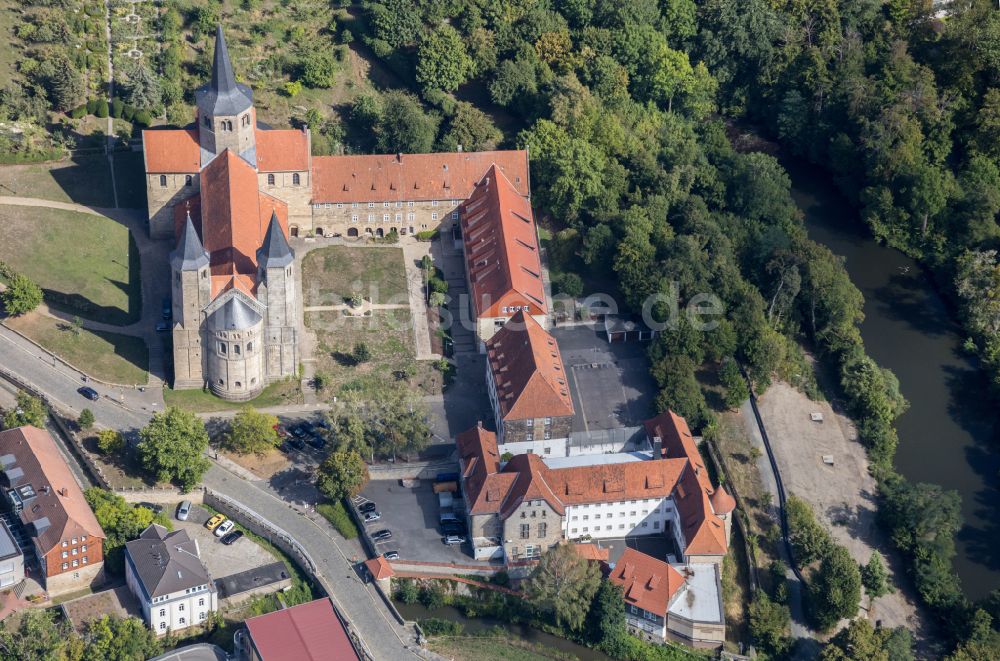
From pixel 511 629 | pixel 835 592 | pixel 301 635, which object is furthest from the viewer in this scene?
pixel 511 629

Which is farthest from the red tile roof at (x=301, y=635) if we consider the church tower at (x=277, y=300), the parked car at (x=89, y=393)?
the parked car at (x=89, y=393)

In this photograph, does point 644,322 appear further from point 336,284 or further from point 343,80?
point 343,80

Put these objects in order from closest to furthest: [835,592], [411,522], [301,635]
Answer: [301,635]
[835,592]
[411,522]

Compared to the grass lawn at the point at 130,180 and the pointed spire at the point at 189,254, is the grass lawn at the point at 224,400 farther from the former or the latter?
the grass lawn at the point at 130,180

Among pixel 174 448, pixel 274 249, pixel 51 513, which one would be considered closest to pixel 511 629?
pixel 174 448

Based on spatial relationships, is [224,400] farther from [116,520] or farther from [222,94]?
[222,94]

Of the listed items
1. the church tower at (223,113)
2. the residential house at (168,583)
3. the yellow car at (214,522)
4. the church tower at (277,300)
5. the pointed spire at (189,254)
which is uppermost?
the church tower at (223,113)
